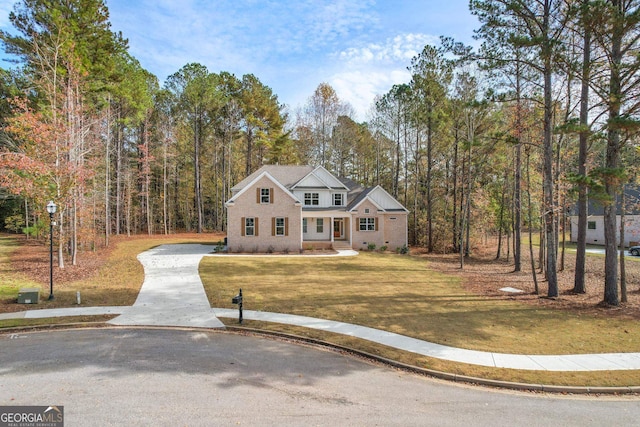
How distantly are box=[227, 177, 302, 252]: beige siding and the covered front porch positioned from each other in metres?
2.04

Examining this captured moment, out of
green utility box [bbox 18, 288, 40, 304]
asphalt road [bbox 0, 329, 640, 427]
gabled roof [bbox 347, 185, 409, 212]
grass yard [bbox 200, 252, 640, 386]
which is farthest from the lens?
gabled roof [bbox 347, 185, 409, 212]

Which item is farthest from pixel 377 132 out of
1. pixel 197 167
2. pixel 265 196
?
pixel 197 167

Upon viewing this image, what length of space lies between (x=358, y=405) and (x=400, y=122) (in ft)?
106

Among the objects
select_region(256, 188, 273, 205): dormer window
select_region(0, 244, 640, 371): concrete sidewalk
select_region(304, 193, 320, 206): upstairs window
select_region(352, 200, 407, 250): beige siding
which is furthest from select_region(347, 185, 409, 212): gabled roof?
select_region(0, 244, 640, 371): concrete sidewalk

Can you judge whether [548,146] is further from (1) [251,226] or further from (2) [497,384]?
(1) [251,226]

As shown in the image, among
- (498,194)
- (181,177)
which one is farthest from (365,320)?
(181,177)

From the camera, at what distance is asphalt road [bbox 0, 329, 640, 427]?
5414 mm

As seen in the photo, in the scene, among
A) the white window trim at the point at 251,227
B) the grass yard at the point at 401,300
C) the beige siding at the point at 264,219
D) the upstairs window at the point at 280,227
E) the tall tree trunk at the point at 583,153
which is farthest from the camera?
the upstairs window at the point at 280,227

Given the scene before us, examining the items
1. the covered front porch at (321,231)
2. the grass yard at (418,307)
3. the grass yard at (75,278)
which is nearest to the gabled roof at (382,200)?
the covered front porch at (321,231)

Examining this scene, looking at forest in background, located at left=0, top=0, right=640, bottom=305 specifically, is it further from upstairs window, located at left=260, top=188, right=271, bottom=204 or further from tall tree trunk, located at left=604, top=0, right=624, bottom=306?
upstairs window, located at left=260, top=188, right=271, bottom=204

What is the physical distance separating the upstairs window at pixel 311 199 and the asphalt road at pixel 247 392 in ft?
70.2

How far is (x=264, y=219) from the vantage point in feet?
83.5

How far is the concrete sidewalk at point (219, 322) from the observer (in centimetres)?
803

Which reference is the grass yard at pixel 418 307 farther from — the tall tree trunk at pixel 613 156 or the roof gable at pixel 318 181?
the roof gable at pixel 318 181
